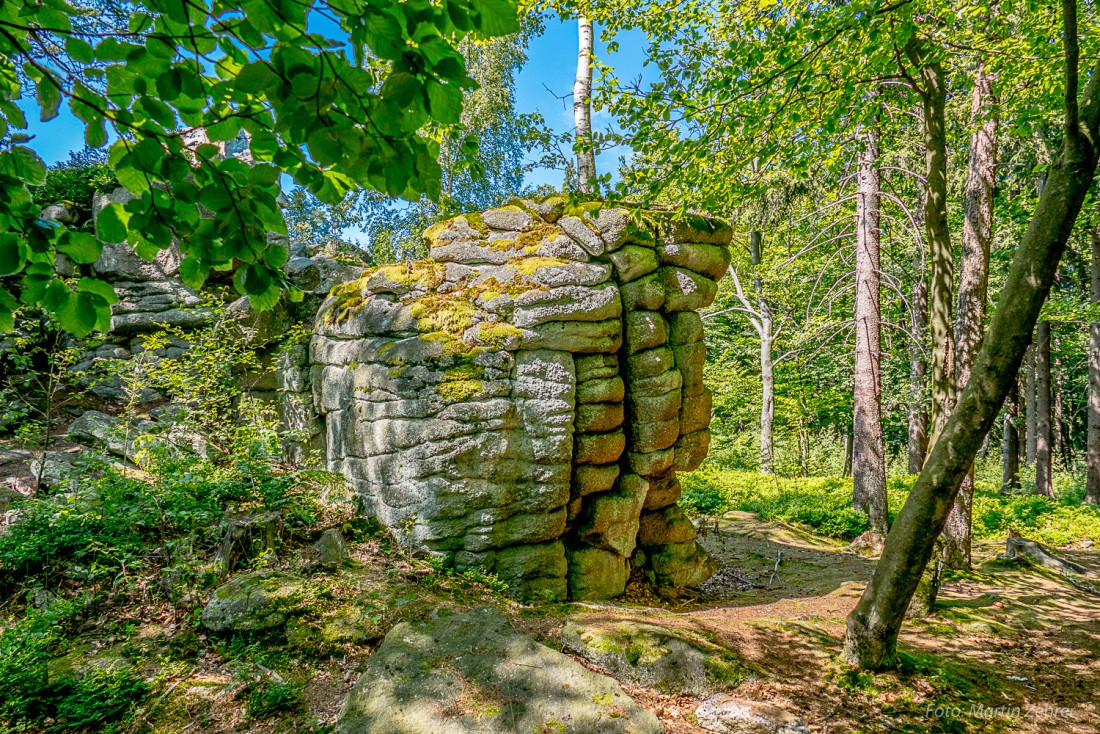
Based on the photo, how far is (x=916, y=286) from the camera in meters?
11.9

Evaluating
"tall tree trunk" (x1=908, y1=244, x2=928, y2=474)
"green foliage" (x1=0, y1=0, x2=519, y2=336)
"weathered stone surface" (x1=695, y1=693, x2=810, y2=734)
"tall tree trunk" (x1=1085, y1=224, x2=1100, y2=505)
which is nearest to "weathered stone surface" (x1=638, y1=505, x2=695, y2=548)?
"weathered stone surface" (x1=695, y1=693, x2=810, y2=734)

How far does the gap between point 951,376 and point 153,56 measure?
7.37m

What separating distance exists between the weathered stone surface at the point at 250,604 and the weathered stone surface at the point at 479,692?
94 centimetres

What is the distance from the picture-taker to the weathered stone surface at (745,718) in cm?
317

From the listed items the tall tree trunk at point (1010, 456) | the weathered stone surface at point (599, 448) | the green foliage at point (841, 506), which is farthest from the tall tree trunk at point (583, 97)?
the tall tree trunk at point (1010, 456)

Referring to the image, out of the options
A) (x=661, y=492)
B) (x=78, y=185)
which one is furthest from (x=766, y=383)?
(x=78, y=185)

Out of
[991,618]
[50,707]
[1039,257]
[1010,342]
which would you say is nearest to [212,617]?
[50,707]

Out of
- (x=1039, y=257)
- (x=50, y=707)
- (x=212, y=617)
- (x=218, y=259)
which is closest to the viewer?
(x=218, y=259)

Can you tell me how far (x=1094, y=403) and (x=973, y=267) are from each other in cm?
1084

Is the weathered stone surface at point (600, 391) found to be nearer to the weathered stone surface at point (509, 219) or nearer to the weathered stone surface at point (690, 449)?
the weathered stone surface at point (690, 449)

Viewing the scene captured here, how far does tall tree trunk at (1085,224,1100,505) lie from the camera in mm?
12164

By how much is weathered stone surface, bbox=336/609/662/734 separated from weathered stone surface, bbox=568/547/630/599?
6.81 ft

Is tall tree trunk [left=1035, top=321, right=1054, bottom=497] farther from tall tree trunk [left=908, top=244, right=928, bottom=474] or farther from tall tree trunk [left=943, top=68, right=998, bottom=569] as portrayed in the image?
tall tree trunk [left=943, top=68, right=998, bottom=569]

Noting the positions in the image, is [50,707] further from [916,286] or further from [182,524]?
[916,286]
